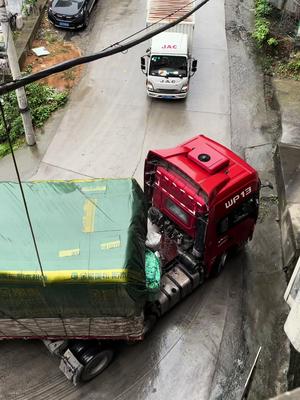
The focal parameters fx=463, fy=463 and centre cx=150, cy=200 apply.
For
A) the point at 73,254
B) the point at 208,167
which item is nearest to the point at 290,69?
the point at 208,167

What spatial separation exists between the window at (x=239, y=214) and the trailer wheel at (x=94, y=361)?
3.53m

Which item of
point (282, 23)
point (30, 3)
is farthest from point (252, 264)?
point (30, 3)

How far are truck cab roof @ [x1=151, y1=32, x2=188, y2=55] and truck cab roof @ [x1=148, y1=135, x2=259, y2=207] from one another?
282 inches

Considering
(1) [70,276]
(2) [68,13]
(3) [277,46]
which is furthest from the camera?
(2) [68,13]

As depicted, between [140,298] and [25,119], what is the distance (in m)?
8.40

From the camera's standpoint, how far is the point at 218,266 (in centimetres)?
1125

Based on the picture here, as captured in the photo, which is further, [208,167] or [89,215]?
[208,167]

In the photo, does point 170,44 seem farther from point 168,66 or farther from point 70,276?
point 70,276

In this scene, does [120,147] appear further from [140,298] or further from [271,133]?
[140,298]

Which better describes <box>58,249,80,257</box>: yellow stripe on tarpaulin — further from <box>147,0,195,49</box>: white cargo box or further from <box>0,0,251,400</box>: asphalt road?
<box>147,0,195,49</box>: white cargo box

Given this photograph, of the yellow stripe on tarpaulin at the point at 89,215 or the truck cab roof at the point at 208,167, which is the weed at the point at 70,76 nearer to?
the truck cab roof at the point at 208,167

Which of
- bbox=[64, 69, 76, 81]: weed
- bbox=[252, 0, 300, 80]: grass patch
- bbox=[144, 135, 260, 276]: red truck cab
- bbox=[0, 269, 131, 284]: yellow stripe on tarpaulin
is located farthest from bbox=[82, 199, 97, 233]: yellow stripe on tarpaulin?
bbox=[252, 0, 300, 80]: grass patch

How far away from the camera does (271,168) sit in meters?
14.7

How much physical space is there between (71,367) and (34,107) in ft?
33.9
